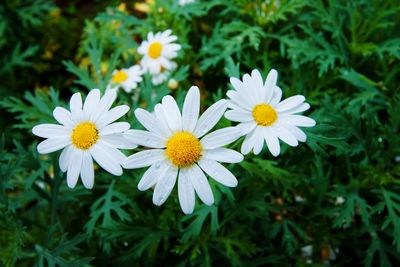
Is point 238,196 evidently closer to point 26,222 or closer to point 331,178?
point 331,178

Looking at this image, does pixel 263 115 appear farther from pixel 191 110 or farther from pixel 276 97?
pixel 191 110

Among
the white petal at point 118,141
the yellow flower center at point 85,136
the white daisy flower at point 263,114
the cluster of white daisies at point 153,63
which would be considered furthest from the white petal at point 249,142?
the cluster of white daisies at point 153,63

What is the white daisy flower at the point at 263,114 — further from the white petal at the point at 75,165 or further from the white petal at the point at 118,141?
the white petal at the point at 75,165

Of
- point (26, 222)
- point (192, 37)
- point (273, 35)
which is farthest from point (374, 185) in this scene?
point (26, 222)

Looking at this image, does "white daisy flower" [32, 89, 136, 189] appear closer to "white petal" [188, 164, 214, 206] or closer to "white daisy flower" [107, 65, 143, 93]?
"white petal" [188, 164, 214, 206]

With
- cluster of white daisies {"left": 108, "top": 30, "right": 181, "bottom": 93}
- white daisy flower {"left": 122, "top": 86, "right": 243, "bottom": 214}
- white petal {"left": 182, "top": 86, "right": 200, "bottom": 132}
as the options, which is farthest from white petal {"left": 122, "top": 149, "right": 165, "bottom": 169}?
cluster of white daisies {"left": 108, "top": 30, "right": 181, "bottom": 93}

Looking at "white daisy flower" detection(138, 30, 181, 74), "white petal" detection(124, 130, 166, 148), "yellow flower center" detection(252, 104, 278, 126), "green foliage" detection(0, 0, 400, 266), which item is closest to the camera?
"white petal" detection(124, 130, 166, 148)

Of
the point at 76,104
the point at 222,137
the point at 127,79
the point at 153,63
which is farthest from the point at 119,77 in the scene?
the point at 222,137
